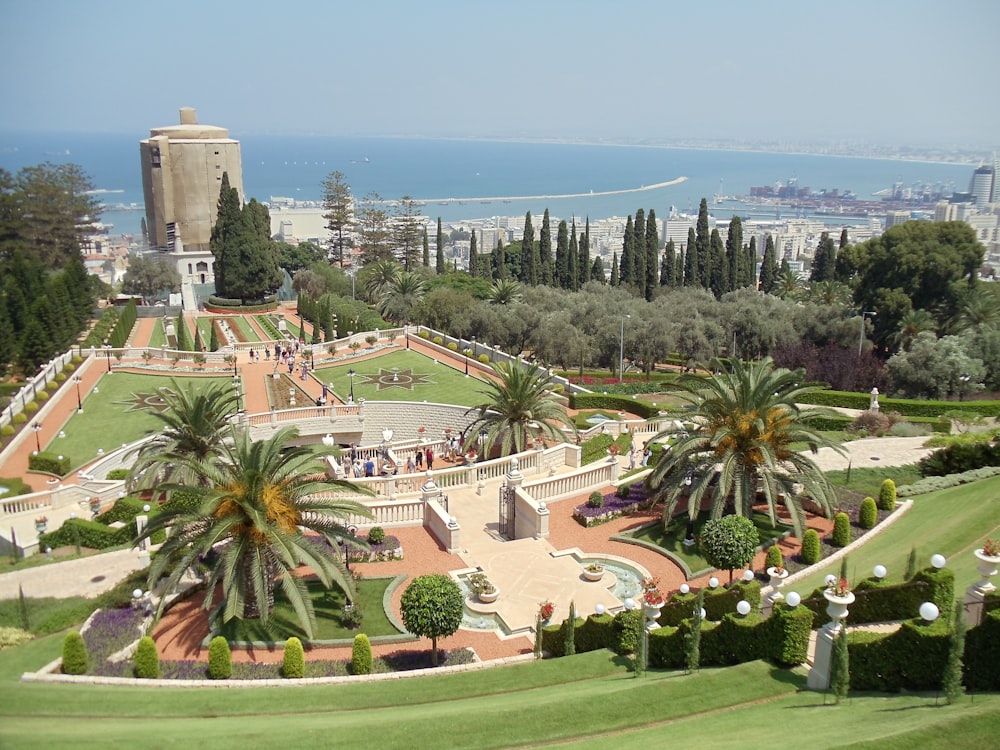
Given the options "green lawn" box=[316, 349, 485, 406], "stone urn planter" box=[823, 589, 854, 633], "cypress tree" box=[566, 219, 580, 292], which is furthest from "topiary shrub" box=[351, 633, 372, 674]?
"cypress tree" box=[566, 219, 580, 292]

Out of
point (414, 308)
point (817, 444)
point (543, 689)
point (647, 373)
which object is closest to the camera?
point (543, 689)

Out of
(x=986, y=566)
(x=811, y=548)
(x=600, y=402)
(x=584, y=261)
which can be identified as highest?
(x=986, y=566)

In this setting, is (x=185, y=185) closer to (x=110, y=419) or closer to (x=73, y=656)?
(x=110, y=419)

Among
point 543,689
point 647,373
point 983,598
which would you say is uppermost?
point 983,598

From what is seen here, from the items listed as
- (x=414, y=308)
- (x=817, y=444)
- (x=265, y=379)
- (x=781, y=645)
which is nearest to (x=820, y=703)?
(x=781, y=645)

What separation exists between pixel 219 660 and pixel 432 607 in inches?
166

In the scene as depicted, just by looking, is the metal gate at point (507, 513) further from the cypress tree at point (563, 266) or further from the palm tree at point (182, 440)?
the cypress tree at point (563, 266)

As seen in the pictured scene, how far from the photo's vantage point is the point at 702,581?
70.0ft

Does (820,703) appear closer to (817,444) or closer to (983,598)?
(983,598)

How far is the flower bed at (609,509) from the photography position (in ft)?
83.6

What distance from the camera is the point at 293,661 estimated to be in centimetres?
1633

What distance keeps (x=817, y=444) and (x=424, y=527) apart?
11.9 metres

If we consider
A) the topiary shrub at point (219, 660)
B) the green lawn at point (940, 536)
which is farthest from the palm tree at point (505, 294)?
the topiary shrub at point (219, 660)

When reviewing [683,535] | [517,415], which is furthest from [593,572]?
[517,415]
